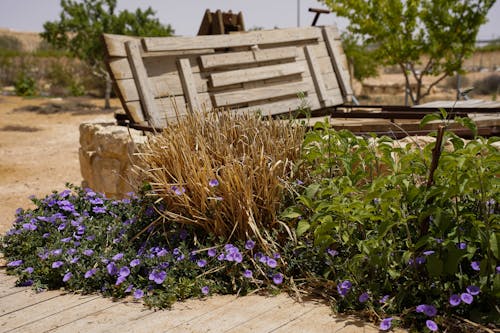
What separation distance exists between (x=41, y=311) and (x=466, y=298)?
1.91 meters

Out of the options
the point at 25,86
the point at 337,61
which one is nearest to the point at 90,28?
the point at 25,86

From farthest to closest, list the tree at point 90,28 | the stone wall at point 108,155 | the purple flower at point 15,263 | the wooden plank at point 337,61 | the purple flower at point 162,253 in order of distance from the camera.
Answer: the tree at point 90,28 → the wooden plank at point 337,61 → the stone wall at point 108,155 → the purple flower at point 15,263 → the purple flower at point 162,253

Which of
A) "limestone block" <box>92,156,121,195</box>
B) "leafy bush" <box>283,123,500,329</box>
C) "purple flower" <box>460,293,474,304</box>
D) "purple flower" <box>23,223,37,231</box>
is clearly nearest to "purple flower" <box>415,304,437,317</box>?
"leafy bush" <box>283,123,500,329</box>

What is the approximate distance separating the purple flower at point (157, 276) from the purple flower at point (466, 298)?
53.4 inches

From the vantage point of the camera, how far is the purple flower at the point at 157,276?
8.40 ft

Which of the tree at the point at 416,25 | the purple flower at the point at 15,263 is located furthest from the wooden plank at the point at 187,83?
the tree at the point at 416,25

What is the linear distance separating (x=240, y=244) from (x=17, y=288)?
4.01 ft

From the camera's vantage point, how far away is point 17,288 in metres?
2.83

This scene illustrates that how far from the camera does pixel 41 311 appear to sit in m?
2.51

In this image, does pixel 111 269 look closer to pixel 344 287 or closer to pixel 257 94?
pixel 344 287

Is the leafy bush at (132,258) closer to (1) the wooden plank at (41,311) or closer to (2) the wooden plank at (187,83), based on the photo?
(1) the wooden plank at (41,311)

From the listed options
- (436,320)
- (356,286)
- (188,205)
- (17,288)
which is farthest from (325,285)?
(17,288)

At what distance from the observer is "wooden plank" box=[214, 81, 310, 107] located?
18.5 feet

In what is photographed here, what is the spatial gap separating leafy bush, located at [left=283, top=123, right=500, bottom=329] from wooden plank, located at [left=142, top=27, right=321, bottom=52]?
3.12 metres
